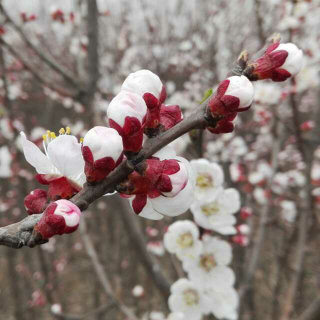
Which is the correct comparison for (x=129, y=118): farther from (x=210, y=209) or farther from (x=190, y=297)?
(x=190, y=297)

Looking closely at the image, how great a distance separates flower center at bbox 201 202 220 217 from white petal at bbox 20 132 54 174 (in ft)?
2.62

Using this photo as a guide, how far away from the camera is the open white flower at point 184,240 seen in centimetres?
142

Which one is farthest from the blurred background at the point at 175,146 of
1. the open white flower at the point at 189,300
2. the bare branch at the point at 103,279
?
the open white flower at the point at 189,300

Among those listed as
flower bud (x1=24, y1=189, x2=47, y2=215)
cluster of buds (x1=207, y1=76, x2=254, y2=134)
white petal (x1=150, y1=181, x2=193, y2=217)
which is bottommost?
flower bud (x1=24, y1=189, x2=47, y2=215)

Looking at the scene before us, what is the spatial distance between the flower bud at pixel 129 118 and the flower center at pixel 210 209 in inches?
31.7

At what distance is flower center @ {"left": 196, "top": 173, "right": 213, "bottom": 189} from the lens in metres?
1.33

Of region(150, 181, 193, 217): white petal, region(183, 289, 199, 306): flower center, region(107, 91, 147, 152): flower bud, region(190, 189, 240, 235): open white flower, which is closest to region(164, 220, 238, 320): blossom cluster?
region(183, 289, 199, 306): flower center

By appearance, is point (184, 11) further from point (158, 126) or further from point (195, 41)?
point (158, 126)

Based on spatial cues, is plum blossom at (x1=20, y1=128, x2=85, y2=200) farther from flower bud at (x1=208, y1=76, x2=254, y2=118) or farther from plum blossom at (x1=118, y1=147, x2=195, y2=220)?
flower bud at (x1=208, y1=76, x2=254, y2=118)

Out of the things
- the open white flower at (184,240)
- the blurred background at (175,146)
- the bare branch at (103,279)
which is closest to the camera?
the open white flower at (184,240)

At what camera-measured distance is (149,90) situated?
2.19 feet

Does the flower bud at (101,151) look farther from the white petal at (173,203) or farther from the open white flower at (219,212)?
the open white flower at (219,212)

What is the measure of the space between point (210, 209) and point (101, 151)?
886 mm

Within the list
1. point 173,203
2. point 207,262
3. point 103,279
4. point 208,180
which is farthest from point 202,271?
point 103,279
